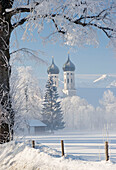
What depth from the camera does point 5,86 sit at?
361 inches

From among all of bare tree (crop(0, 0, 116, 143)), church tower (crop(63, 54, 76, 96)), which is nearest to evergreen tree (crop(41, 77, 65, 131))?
bare tree (crop(0, 0, 116, 143))

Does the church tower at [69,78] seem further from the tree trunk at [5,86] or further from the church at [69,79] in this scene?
the tree trunk at [5,86]

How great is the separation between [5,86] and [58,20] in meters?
2.71

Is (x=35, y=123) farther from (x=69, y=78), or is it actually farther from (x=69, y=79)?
(x=69, y=79)

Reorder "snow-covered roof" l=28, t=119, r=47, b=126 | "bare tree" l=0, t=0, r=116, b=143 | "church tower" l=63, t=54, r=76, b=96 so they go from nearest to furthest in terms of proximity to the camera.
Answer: "bare tree" l=0, t=0, r=116, b=143, "snow-covered roof" l=28, t=119, r=47, b=126, "church tower" l=63, t=54, r=76, b=96

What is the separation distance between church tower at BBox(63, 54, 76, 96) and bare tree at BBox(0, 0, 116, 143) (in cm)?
8510

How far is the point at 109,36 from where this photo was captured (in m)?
10.0

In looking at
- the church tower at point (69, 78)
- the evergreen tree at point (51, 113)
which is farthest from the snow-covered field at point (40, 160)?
the church tower at point (69, 78)

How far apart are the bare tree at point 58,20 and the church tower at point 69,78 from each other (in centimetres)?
8510

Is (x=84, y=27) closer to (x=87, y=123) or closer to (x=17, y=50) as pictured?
(x=17, y=50)

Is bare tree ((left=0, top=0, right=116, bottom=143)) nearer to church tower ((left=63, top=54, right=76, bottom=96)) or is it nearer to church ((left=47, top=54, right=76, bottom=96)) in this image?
church ((left=47, top=54, right=76, bottom=96))

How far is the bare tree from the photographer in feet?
27.4

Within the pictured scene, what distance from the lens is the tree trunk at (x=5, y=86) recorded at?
898 cm

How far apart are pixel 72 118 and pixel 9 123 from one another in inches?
2254
